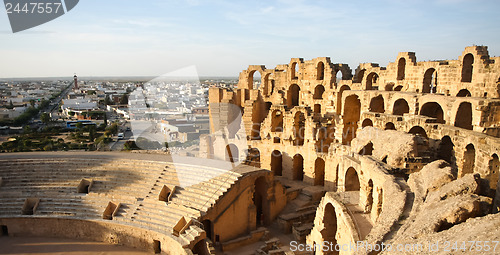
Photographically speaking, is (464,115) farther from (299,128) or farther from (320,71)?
(320,71)

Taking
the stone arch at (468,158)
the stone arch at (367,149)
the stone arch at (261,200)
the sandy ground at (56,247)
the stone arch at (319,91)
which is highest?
the stone arch at (319,91)

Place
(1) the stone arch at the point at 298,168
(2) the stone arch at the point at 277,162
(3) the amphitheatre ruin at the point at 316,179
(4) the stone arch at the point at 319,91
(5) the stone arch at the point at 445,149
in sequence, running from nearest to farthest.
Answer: (3) the amphitheatre ruin at the point at 316,179
(5) the stone arch at the point at 445,149
(1) the stone arch at the point at 298,168
(2) the stone arch at the point at 277,162
(4) the stone arch at the point at 319,91

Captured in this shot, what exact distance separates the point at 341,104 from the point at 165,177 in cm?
1167

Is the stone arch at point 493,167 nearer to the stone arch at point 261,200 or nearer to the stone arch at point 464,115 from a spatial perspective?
the stone arch at point 464,115

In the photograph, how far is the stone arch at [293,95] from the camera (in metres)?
25.6

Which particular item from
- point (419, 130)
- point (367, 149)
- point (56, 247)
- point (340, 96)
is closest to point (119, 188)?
point (56, 247)

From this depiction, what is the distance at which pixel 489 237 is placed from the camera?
4.88m

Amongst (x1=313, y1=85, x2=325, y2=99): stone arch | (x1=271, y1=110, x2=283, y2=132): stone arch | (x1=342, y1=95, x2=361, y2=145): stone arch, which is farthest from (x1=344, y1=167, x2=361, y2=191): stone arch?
(x1=313, y1=85, x2=325, y2=99): stone arch

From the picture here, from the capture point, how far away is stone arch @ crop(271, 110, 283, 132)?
2156 cm

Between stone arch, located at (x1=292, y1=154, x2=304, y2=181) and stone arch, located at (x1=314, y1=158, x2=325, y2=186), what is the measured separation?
4.55ft

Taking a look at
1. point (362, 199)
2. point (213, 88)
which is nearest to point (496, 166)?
point (362, 199)

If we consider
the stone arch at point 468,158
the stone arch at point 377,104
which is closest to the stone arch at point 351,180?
the stone arch at point 468,158

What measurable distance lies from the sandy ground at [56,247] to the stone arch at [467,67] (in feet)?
55.1

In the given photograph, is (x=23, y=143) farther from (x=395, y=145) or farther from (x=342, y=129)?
(x=395, y=145)
